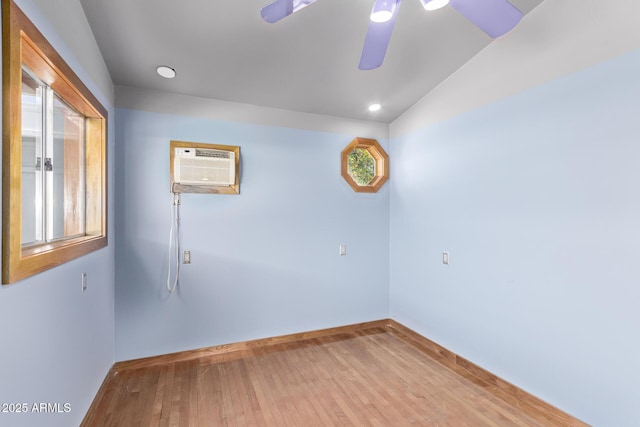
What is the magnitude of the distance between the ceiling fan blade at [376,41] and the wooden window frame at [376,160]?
1.54 metres

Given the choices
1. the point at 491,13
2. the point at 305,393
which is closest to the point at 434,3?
the point at 491,13

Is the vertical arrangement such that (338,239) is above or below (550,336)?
above

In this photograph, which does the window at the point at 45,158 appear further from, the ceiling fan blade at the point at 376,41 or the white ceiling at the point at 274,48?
the ceiling fan blade at the point at 376,41

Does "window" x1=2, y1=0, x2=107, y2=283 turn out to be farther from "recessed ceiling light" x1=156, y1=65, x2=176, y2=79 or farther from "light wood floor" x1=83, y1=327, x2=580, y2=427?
"light wood floor" x1=83, y1=327, x2=580, y2=427

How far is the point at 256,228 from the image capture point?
2777 mm

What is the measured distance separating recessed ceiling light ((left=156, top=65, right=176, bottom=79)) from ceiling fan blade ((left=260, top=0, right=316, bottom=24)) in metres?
1.29

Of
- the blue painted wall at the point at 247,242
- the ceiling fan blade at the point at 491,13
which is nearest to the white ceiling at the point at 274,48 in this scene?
the blue painted wall at the point at 247,242

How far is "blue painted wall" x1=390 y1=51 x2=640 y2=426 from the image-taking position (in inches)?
61.6

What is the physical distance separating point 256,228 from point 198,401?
55.2 inches

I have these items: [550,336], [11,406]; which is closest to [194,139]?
[11,406]

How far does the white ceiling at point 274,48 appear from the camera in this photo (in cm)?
177

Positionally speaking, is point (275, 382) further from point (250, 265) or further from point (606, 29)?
point (606, 29)

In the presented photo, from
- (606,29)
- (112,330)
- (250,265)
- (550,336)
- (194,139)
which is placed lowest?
(112,330)

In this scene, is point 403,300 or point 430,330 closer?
point 430,330
